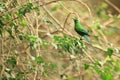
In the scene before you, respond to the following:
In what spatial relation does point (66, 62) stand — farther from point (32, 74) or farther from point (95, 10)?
point (32, 74)

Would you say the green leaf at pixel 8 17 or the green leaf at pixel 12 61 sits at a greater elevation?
the green leaf at pixel 8 17

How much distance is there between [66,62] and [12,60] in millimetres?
2215

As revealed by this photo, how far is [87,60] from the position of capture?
2.24m

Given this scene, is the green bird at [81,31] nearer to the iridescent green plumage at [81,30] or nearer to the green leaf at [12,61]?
the iridescent green plumage at [81,30]

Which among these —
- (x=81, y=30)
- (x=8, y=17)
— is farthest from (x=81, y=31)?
(x=8, y=17)

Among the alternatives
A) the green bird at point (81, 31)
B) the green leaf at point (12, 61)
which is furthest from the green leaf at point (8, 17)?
the green bird at point (81, 31)

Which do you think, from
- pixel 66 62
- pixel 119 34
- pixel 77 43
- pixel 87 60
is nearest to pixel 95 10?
pixel 119 34

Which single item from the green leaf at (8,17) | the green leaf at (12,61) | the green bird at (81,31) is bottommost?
the green leaf at (12,61)

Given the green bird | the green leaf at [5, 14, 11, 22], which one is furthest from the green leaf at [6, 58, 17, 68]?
the green bird

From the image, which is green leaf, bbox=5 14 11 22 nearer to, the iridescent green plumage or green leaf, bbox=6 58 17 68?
green leaf, bbox=6 58 17 68

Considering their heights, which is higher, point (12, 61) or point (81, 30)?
point (81, 30)

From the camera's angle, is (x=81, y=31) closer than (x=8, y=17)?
No

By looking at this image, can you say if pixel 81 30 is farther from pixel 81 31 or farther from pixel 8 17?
pixel 8 17

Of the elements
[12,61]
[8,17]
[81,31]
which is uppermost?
[8,17]
